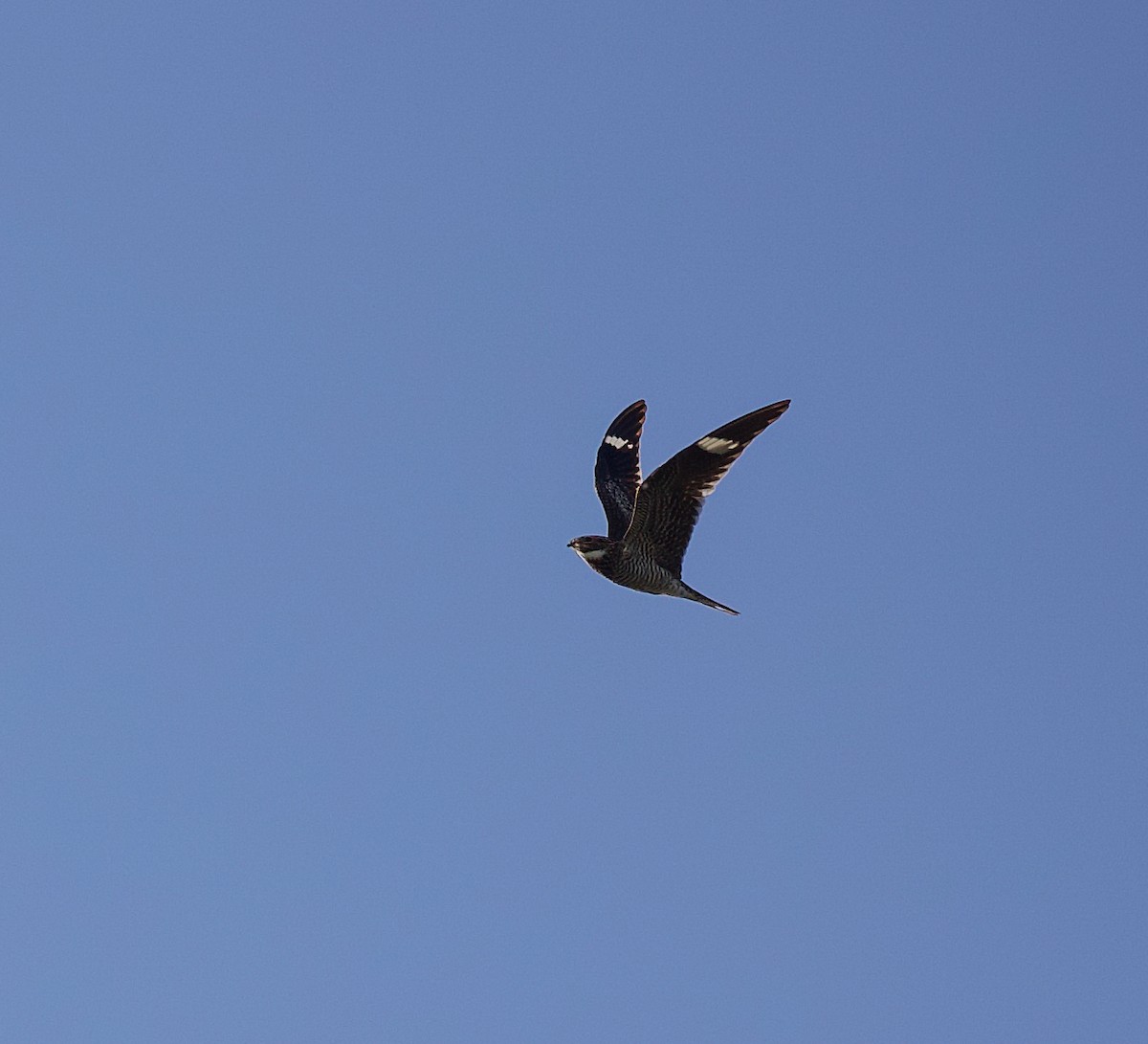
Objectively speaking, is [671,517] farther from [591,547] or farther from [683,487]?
[591,547]

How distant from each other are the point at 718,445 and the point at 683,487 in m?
0.91

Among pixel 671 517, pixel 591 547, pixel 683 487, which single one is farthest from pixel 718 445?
pixel 591 547

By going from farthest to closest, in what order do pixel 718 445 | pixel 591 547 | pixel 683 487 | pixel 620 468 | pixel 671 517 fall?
1. pixel 620 468
2. pixel 591 547
3. pixel 671 517
4. pixel 683 487
5. pixel 718 445

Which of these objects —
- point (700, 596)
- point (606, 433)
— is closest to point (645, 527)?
point (700, 596)

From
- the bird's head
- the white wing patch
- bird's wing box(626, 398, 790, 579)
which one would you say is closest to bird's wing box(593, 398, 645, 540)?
the bird's head

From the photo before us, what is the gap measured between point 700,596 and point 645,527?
1.37m

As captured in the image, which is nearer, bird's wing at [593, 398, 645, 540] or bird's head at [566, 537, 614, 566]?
bird's head at [566, 537, 614, 566]

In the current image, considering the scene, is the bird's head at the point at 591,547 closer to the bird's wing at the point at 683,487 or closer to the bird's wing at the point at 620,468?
the bird's wing at the point at 683,487

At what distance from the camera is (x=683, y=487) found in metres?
23.8

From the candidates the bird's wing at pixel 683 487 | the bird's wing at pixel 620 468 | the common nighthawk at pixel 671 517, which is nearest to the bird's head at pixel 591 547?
the common nighthawk at pixel 671 517

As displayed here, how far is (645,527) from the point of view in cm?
2436

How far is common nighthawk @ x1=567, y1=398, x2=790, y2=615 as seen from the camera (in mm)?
23125

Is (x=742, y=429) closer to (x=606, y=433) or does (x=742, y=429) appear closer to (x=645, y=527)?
(x=645, y=527)

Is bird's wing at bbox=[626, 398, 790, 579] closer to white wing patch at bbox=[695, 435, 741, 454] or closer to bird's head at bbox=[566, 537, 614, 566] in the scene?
white wing patch at bbox=[695, 435, 741, 454]
